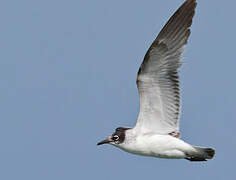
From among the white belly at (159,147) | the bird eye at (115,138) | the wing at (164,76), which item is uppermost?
the wing at (164,76)

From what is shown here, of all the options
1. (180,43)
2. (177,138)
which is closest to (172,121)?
(177,138)

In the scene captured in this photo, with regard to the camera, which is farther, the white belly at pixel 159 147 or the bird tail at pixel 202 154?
the bird tail at pixel 202 154

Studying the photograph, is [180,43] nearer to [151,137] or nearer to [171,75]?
[171,75]

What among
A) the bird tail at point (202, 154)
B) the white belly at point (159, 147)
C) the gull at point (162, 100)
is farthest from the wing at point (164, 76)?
the bird tail at point (202, 154)

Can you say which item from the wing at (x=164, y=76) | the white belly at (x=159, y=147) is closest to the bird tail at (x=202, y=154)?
the white belly at (x=159, y=147)

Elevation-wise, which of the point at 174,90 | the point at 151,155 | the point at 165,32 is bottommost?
the point at 151,155

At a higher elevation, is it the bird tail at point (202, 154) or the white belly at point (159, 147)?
the white belly at point (159, 147)

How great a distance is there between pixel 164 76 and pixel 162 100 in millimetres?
537

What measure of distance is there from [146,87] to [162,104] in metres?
0.56

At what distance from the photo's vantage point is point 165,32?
20844 millimetres

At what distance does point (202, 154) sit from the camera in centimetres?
2098

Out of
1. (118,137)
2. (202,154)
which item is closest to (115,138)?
(118,137)

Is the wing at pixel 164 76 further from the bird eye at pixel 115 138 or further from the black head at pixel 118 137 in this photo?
the bird eye at pixel 115 138

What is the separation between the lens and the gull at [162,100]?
20.7 meters
